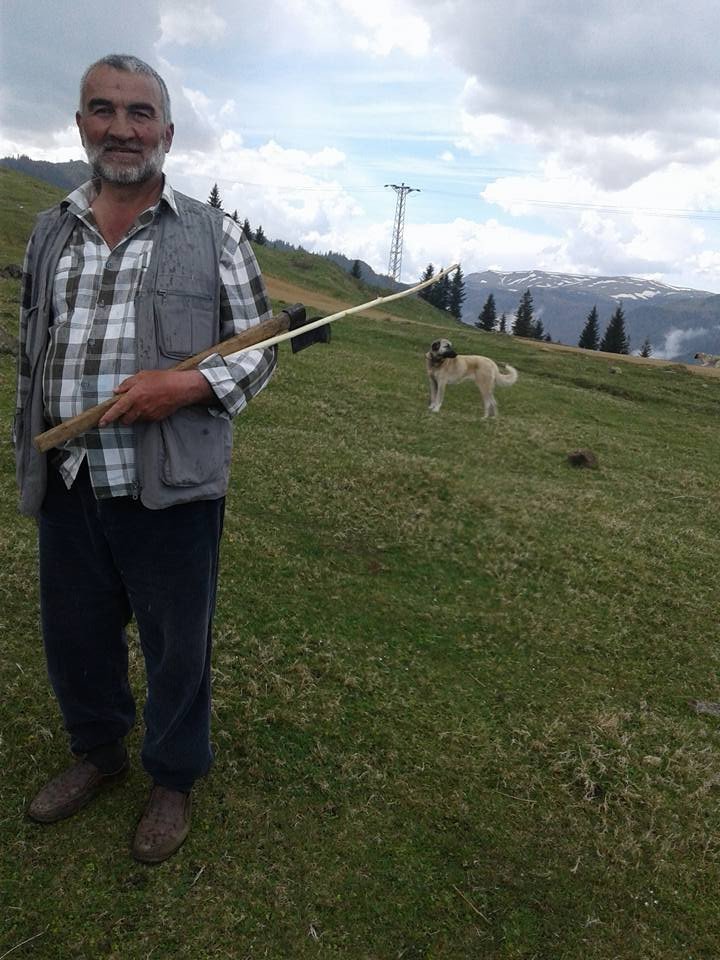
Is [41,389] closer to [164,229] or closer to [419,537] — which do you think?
[164,229]

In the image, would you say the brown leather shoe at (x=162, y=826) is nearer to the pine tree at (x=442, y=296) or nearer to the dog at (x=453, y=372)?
the dog at (x=453, y=372)

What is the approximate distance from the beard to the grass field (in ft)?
10.00

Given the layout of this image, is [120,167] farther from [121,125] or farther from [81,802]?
[81,802]

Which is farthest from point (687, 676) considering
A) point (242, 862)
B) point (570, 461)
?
point (570, 461)

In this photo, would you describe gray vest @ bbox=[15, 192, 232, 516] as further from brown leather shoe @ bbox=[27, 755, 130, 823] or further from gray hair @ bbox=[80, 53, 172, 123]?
brown leather shoe @ bbox=[27, 755, 130, 823]

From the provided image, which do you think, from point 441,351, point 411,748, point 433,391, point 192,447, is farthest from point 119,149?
point 433,391

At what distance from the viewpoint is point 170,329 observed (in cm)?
271

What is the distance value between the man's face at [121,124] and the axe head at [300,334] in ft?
2.58

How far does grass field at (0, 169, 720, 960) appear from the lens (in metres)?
3.09

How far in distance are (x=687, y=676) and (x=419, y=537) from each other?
10.0ft

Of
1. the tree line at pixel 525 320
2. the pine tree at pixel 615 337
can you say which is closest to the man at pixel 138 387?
the tree line at pixel 525 320

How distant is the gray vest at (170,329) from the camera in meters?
2.70

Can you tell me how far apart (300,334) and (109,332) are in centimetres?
80

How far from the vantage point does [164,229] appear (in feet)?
9.05
